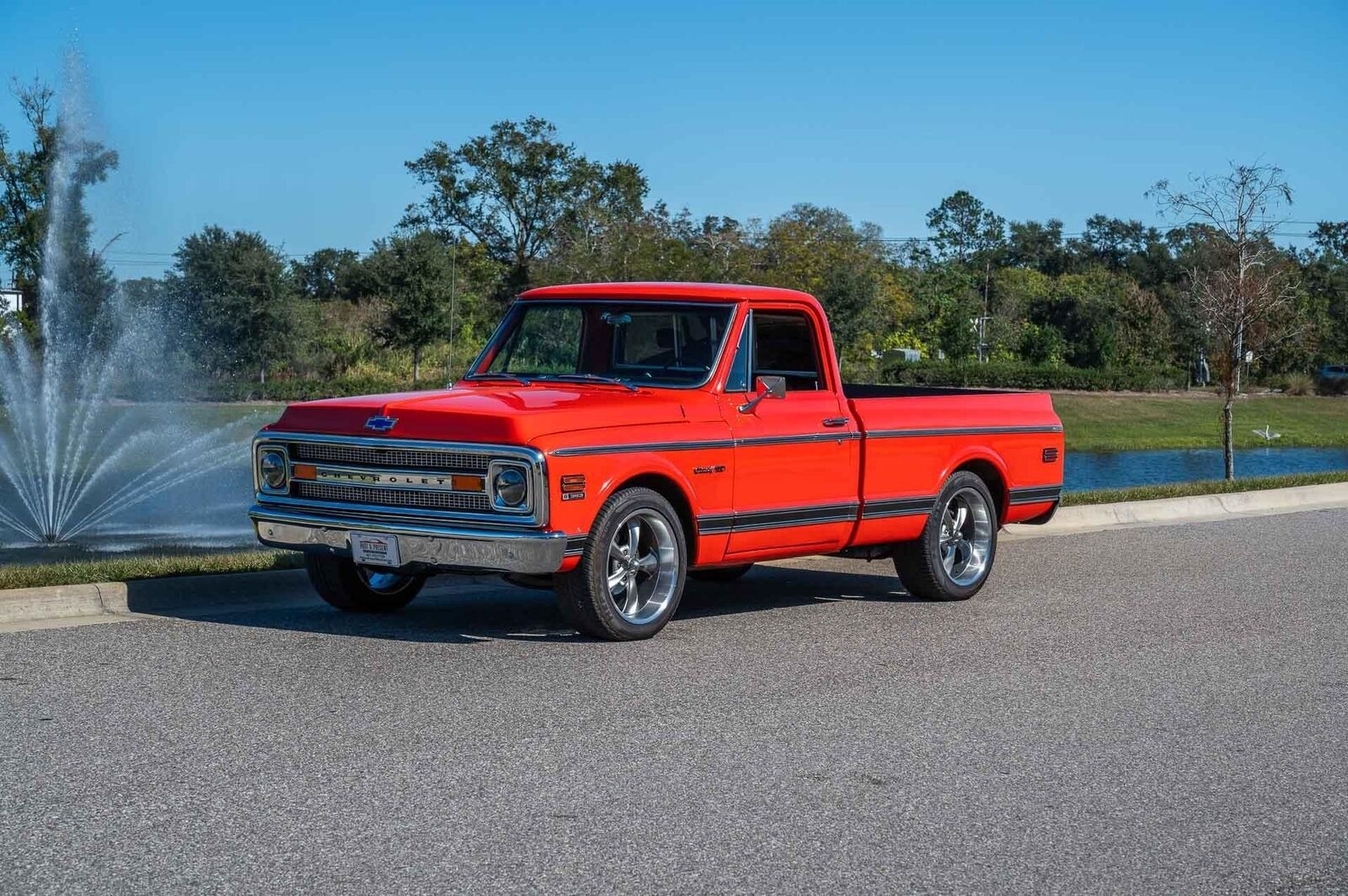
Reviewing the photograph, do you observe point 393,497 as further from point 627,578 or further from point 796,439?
point 796,439

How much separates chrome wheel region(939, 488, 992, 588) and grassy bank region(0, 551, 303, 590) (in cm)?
424

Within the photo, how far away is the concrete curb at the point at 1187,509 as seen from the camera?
14883 mm

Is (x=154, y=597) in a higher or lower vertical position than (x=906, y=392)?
lower

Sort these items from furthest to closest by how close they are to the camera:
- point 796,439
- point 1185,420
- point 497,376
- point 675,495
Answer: point 1185,420
point 497,376
point 796,439
point 675,495

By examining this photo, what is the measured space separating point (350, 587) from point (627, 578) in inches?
71.3

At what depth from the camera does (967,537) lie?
10.6 m

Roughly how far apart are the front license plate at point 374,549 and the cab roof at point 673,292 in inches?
82.6

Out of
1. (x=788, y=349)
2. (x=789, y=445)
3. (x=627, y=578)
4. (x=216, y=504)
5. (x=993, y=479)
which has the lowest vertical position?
(x=216, y=504)

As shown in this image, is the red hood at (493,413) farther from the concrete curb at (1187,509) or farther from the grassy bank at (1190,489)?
the grassy bank at (1190,489)

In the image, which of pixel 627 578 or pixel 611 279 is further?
pixel 611 279

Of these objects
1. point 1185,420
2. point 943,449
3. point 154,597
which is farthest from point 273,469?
point 1185,420

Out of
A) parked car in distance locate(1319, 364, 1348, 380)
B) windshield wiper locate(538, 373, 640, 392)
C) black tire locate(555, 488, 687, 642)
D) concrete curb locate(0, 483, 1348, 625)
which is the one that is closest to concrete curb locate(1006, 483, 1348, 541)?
windshield wiper locate(538, 373, 640, 392)

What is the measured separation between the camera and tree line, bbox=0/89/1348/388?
118ft

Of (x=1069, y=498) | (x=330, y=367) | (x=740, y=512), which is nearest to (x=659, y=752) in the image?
(x=740, y=512)
